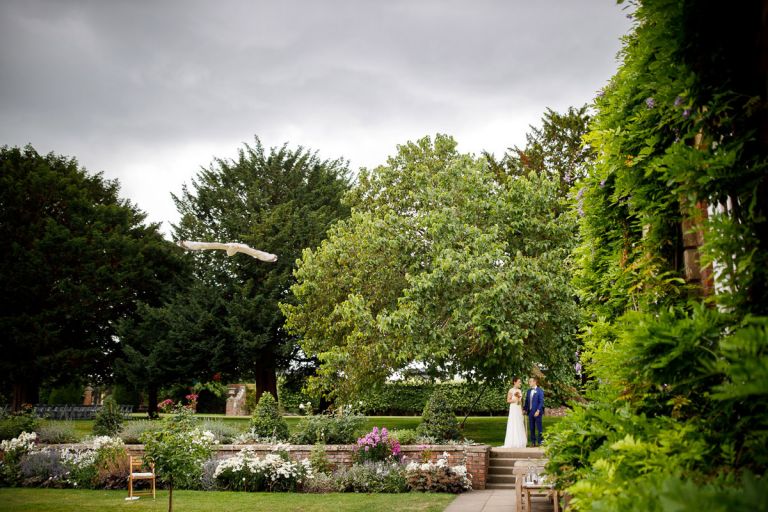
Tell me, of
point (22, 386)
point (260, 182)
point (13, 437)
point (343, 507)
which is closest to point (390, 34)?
point (343, 507)

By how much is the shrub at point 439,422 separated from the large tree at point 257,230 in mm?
11836

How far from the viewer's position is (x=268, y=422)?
16422 millimetres

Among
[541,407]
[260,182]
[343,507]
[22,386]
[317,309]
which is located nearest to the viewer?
[343,507]

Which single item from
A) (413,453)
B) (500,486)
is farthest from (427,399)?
(500,486)

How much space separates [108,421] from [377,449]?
8.73 m

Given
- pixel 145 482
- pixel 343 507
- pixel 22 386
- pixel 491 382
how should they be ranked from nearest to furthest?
pixel 343 507 → pixel 145 482 → pixel 491 382 → pixel 22 386

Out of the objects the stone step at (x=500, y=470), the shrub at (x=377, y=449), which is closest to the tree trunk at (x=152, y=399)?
the shrub at (x=377, y=449)

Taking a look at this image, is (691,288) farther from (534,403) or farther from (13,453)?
(13,453)

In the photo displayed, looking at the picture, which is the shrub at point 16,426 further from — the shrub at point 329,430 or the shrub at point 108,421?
the shrub at point 329,430

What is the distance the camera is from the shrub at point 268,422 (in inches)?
643

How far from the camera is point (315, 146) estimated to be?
30.9 meters

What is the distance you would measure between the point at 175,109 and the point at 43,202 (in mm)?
15081

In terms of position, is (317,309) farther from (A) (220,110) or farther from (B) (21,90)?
(B) (21,90)

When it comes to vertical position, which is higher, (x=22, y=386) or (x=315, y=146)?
(x=315, y=146)
